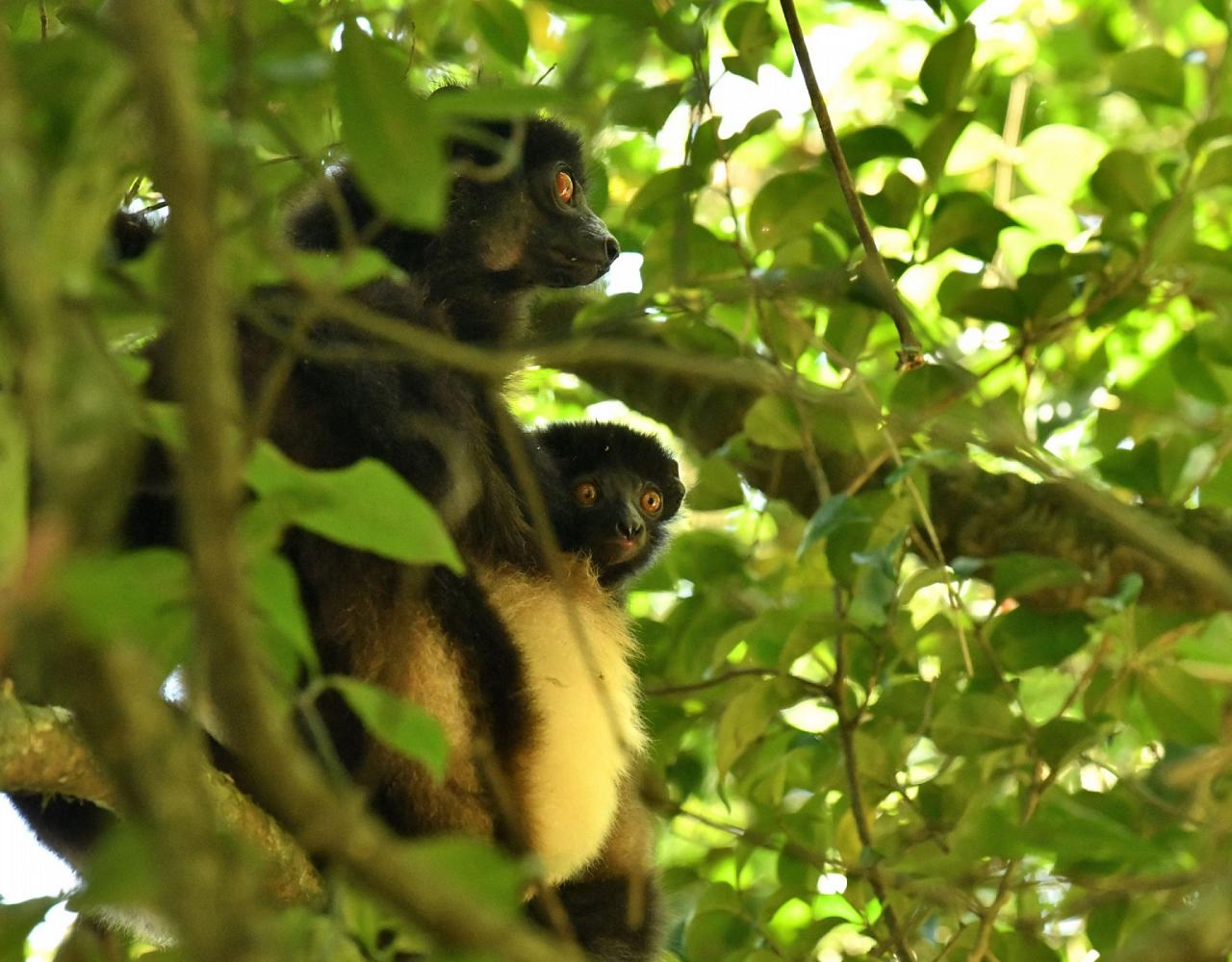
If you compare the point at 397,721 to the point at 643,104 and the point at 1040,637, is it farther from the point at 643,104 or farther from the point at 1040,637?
the point at 1040,637

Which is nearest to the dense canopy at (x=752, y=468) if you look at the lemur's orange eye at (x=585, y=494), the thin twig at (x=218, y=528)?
the thin twig at (x=218, y=528)

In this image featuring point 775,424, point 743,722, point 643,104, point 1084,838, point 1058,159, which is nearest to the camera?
point 1084,838

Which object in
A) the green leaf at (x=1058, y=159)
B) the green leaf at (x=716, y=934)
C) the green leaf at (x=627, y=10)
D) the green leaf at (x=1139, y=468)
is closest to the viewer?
the green leaf at (x=627, y=10)

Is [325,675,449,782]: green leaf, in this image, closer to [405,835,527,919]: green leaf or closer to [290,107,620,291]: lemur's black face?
[405,835,527,919]: green leaf

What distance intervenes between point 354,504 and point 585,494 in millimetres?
3027

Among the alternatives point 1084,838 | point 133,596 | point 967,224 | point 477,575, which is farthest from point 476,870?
point 967,224

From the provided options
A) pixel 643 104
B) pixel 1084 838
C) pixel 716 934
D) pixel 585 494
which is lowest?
pixel 716 934

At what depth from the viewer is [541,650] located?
368cm

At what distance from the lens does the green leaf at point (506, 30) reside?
3.66 m

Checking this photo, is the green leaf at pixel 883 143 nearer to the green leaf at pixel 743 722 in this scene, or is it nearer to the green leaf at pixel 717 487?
the green leaf at pixel 717 487

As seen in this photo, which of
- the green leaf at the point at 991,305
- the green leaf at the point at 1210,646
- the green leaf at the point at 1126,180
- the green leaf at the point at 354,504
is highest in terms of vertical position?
the green leaf at the point at 354,504

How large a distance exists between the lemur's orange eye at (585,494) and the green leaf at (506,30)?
1.37 meters

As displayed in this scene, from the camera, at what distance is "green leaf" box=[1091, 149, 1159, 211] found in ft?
13.2

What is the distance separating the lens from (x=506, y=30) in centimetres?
366
